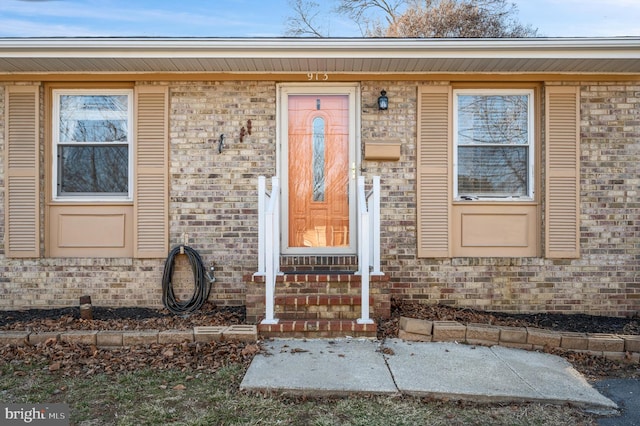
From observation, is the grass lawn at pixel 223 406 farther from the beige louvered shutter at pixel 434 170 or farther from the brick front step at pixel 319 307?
the beige louvered shutter at pixel 434 170

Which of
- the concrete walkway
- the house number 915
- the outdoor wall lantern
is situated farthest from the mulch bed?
the house number 915

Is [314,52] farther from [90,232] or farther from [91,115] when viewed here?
[90,232]

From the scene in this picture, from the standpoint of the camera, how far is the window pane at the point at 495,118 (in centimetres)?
557

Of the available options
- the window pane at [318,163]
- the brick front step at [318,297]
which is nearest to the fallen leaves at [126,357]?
the brick front step at [318,297]

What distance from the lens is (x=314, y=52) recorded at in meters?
4.88

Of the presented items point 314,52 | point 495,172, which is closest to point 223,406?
point 314,52

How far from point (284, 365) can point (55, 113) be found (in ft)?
13.9

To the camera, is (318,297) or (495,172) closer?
(318,297)

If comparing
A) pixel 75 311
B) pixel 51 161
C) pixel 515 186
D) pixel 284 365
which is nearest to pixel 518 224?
pixel 515 186

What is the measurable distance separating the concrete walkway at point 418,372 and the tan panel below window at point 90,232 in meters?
2.51

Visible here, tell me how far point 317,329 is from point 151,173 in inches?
109

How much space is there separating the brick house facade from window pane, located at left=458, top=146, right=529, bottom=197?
0.26 meters

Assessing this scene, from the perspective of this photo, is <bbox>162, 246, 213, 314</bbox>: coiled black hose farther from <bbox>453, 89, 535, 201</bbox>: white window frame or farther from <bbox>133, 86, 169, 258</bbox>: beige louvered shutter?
<bbox>453, 89, 535, 201</bbox>: white window frame

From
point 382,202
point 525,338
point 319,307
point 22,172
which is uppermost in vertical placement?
point 22,172
